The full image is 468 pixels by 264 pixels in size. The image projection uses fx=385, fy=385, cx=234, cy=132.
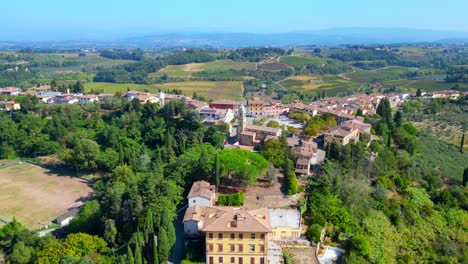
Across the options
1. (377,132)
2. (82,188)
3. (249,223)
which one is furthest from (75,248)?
(377,132)

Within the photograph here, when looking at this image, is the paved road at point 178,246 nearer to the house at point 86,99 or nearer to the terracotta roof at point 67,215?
the terracotta roof at point 67,215

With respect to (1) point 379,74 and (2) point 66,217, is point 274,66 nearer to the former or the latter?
(1) point 379,74

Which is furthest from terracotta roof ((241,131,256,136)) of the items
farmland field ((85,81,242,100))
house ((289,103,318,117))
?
farmland field ((85,81,242,100))

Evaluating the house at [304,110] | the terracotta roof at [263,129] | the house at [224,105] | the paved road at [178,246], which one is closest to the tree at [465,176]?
the terracotta roof at [263,129]

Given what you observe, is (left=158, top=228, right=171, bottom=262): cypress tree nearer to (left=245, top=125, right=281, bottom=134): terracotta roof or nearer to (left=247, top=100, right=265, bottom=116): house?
(left=245, top=125, right=281, bottom=134): terracotta roof

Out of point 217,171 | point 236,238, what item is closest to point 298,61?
point 217,171
